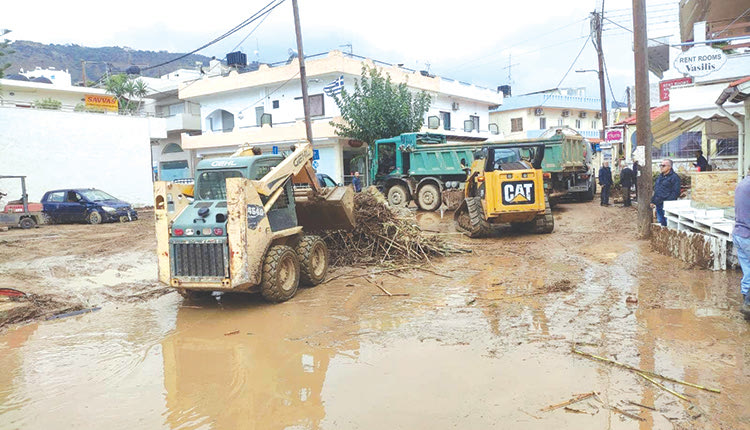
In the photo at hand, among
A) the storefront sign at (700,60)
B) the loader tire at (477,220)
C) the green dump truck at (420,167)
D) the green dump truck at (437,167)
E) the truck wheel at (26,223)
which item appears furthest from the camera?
the truck wheel at (26,223)

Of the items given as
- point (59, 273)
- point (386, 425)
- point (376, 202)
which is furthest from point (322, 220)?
point (386, 425)

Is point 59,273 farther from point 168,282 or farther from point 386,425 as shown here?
point 386,425

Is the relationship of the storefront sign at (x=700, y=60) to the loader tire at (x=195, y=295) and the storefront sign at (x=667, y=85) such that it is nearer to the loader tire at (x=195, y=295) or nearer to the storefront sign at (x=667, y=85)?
the storefront sign at (x=667, y=85)

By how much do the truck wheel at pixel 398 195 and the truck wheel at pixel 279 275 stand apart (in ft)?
40.8

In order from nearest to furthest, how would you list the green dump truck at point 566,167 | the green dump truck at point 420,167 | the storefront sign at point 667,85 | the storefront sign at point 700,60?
the storefront sign at point 700,60, the green dump truck at point 566,167, the storefront sign at point 667,85, the green dump truck at point 420,167

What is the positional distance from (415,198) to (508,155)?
655cm

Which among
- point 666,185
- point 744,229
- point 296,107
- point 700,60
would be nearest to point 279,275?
point 744,229

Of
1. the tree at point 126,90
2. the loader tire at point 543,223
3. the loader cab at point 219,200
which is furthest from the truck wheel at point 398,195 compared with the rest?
the tree at point 126,90

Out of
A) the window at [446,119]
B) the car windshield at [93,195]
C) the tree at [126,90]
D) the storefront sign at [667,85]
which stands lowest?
the car windshield at [93,195]

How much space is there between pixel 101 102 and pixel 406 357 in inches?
1276

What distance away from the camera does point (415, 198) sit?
66.1ft

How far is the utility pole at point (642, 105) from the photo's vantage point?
421 inches

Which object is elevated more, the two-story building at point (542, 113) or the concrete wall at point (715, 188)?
the two-story building at point (542, 113)

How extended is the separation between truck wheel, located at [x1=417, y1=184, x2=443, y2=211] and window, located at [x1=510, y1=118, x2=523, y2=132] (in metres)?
29.3
